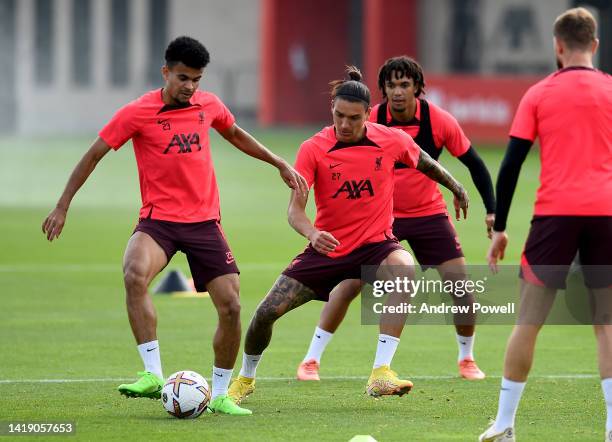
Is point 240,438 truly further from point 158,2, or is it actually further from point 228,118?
point 158,2

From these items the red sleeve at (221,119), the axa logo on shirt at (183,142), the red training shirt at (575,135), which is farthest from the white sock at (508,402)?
the red sleeve at (221,119)

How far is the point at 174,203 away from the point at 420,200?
236cm

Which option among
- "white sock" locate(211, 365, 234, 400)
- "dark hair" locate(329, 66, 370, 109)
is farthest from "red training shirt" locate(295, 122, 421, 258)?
"white sock" locate(211, 365, 234, 400)

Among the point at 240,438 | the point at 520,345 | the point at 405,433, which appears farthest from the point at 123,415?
the point at 520,345

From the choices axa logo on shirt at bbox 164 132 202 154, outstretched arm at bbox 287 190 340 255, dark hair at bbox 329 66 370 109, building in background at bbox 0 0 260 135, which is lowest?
Answer: building in background at bbox 0 0 260 135

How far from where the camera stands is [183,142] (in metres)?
9.26

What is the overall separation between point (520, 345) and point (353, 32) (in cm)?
4223

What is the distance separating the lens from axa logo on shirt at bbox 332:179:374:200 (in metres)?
9.37

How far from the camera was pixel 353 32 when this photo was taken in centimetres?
4916

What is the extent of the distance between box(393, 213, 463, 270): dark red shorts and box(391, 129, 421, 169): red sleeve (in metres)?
1.29

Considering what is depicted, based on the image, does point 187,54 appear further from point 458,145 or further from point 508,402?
point 508,402

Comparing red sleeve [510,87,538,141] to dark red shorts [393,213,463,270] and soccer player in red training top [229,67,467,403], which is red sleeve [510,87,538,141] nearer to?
soccer player in red training top [229,67,467,403]

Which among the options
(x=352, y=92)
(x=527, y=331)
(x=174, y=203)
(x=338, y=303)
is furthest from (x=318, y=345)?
(x=527, y=331)

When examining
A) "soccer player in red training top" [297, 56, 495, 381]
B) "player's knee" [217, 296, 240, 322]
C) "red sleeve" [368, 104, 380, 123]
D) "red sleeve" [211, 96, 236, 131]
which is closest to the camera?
"player's knee" [217, 296, 240, 322]
